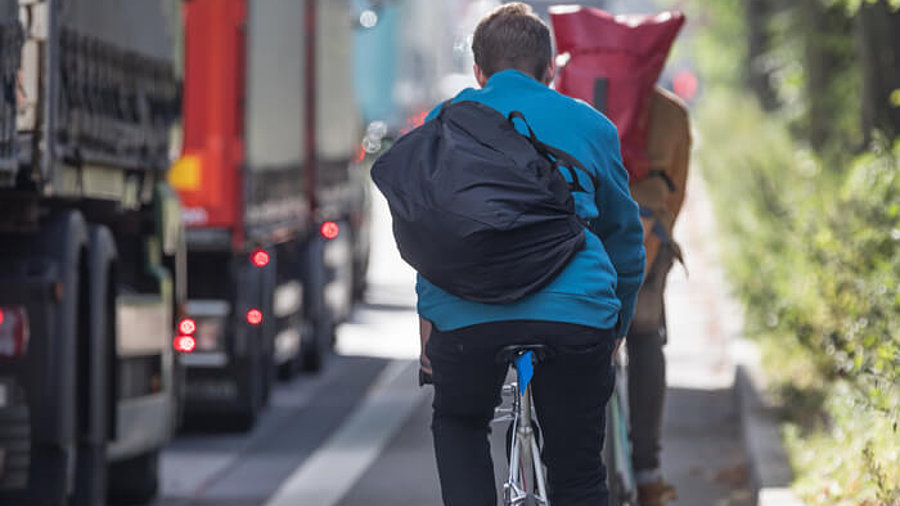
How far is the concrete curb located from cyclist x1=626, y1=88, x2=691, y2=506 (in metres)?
0.69

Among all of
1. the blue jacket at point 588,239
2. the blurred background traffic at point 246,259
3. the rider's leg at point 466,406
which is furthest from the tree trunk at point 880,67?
the rider's leg at point 466,406

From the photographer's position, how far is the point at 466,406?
17.2 ft

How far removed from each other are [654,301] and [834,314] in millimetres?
3113

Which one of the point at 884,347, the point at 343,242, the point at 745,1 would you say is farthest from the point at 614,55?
the point at 745,1

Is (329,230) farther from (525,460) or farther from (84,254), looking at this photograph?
(525,460)

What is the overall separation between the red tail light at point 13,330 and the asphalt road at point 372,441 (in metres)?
2.24

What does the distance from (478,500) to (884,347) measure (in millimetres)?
2525

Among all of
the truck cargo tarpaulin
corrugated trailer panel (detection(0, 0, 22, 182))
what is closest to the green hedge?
the truck cargo tarpaulin

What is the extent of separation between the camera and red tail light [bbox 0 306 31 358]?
733cm

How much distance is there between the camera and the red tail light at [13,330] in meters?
7.33

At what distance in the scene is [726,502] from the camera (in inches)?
353

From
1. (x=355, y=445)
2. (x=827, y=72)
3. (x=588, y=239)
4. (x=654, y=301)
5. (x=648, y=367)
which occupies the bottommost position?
(x=355, y=445)

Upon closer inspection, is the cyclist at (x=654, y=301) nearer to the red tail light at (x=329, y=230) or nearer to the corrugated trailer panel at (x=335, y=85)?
the red tail light at (x=329, y=230)

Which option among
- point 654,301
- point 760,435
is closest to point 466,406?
point 654,301
